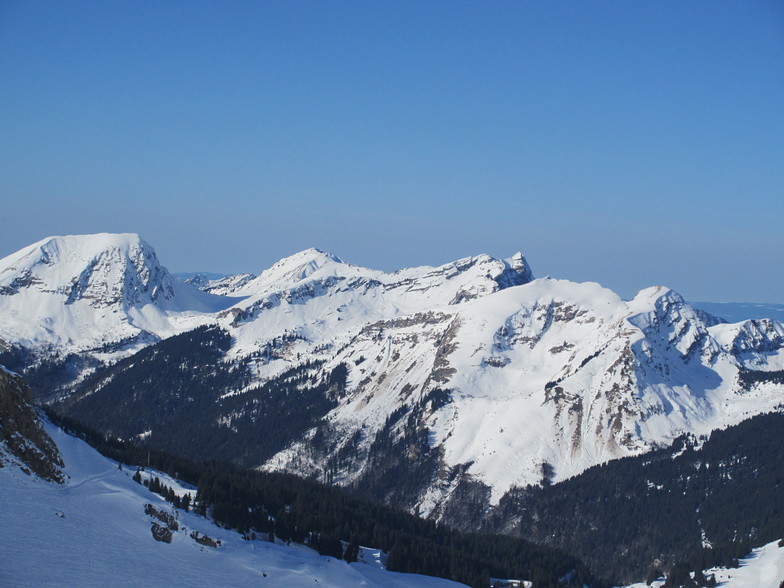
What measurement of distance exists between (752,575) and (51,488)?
129m

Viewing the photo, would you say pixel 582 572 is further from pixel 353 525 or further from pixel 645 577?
pixel 353 525

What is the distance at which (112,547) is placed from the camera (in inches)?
3519

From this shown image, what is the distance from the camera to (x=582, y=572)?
571ft

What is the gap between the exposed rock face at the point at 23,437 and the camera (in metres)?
100

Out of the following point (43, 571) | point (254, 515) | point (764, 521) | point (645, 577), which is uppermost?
point (43, 571)

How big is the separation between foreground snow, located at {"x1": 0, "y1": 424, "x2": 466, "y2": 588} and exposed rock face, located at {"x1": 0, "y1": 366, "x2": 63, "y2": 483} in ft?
8.27

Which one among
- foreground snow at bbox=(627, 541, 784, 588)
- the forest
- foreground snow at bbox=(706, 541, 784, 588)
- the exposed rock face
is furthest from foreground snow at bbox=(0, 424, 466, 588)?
foreground snow at bbox=(706, 541, 784, 588)

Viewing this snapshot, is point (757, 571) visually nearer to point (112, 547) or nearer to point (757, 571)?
point (757, 571)

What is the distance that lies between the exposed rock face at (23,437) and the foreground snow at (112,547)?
2.52 m

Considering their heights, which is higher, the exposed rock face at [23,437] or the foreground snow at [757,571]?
the exposed rock face at [23,437]

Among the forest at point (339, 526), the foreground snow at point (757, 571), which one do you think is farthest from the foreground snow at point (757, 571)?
the forest at point (339, 526)

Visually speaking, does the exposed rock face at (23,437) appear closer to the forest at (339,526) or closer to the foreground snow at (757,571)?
the forest at (339,526)

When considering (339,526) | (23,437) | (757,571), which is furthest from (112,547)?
(757,571)

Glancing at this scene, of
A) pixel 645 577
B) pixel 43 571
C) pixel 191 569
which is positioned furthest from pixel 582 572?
pixel 43 571
